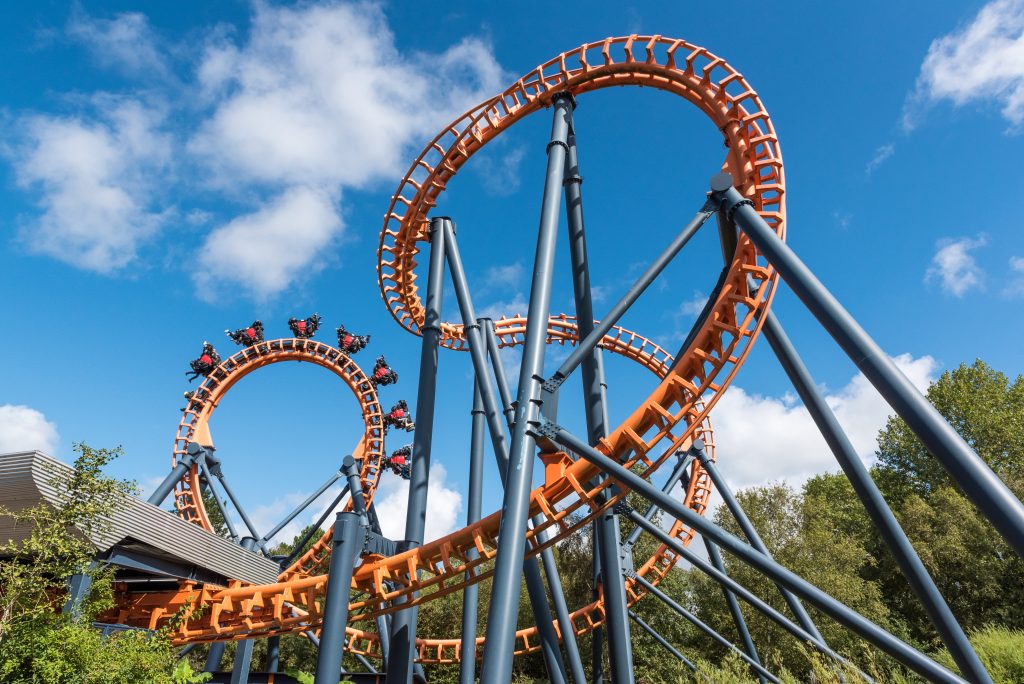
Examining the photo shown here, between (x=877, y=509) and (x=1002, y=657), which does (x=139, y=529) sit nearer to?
(x=877, y=509)

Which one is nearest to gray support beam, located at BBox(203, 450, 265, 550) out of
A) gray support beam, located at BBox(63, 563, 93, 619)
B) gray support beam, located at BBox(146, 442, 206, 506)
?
gray support beam, located at BBox(146, 442, 206, 506)

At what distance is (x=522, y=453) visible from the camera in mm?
5082

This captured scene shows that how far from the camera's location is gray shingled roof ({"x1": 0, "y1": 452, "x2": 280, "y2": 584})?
605 centimetres

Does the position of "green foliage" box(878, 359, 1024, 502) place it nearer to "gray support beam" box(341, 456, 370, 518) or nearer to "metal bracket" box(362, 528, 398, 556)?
"gray support beam" box(341, 456, 370, 518)

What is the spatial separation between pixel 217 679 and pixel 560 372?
10548 mm

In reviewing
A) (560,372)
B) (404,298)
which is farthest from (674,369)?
(404,298)

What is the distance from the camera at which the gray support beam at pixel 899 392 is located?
3227mm

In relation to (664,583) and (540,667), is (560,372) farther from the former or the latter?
(540,667)

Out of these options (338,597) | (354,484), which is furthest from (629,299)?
(354,484)

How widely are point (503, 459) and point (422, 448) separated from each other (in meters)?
1.04

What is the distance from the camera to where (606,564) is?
6641mm

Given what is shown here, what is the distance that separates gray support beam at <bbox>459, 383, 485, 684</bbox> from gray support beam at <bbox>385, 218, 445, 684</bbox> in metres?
0.81

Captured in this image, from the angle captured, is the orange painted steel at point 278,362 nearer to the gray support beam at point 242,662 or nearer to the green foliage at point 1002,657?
the gray support beam at point 242,662

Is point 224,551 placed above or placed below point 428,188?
below
